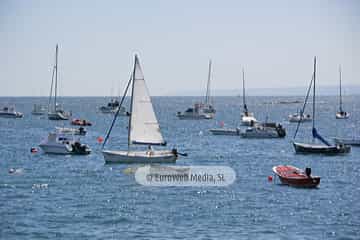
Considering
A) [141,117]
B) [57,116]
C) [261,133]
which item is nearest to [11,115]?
[57,116]

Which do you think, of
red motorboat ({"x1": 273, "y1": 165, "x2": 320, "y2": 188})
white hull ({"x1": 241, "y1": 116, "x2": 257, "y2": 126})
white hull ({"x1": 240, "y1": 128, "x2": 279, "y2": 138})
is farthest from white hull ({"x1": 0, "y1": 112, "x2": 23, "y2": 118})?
red motorboat ({"x1": 273, "y1": 165, "x2": 320, "y2": 188})

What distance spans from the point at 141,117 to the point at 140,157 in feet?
12.6

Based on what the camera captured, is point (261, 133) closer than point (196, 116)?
Yes

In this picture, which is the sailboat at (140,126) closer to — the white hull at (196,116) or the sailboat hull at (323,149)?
the sailboat hull at (323,149)

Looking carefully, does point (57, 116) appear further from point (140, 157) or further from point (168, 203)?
point (168, 203)

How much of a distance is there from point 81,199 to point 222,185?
12293 mm

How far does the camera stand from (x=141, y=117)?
64000 mm

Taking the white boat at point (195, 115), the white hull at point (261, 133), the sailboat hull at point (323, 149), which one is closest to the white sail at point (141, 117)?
the sailboat hull at point (323, 149)

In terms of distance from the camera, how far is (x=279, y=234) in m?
36.0

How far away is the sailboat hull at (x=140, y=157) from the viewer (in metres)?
62.3

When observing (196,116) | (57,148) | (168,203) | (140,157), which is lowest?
(168,203)

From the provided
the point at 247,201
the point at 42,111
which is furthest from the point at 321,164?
the point at 42,111

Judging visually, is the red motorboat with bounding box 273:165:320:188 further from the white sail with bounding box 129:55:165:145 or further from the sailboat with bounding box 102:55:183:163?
the white sail with bounding box 129:55:165:145

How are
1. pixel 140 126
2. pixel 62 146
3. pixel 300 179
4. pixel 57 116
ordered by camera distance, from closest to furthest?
pixel 300 179, pixel 140 126, pixel 62 146, pixel 57 116
